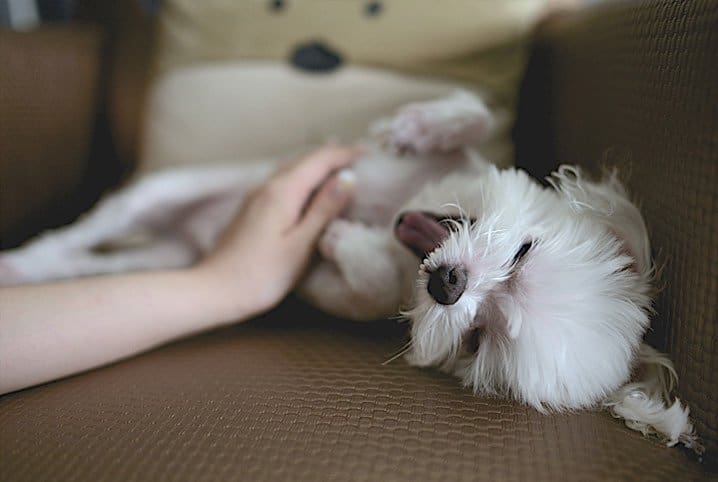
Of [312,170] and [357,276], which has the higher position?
[312,170]

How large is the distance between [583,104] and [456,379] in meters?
0.48

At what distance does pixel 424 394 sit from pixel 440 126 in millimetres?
487

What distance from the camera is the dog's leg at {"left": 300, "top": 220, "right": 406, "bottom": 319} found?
3.07 ft

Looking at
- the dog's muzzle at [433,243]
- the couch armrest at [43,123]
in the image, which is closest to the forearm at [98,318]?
the dog's muzzle at [433,243]

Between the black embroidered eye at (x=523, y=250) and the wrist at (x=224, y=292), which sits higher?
the black embroidered eye at (x=523, y=250)

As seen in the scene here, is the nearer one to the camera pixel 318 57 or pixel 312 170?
pixel 312 170

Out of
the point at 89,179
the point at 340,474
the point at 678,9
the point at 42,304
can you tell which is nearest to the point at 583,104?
the point at 678,9

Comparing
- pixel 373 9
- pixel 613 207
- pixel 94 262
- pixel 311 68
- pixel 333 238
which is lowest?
pixel 94 262

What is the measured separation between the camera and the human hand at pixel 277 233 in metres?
0.89

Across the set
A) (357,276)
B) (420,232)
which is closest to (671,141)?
(420,232)

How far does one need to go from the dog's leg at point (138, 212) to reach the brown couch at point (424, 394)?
1.35ft

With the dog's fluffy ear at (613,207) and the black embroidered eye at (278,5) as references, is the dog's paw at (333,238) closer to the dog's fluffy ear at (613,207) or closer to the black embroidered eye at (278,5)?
the dog's fluffy ear at (613,207)

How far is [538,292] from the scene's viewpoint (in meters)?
0.71

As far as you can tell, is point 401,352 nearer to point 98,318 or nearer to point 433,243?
point 433,243
